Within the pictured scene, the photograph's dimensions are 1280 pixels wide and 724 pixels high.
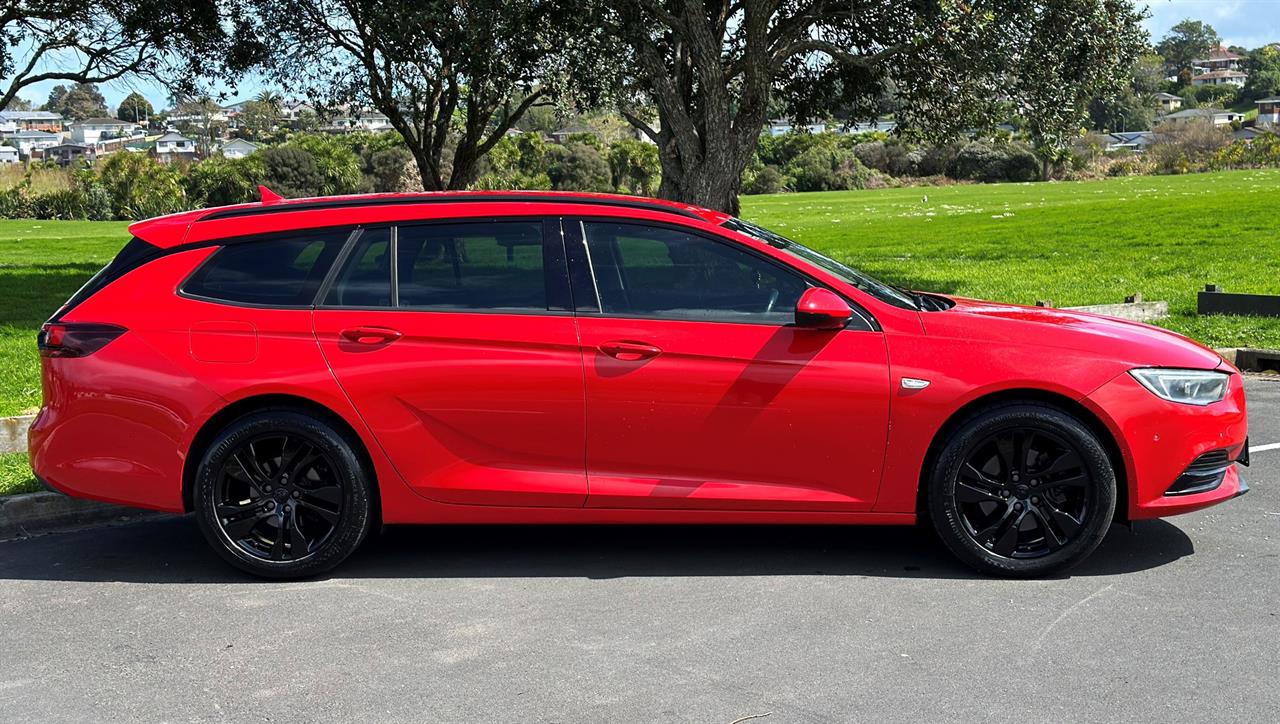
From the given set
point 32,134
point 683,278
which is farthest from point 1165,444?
point 32,134

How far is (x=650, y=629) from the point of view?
4848 mm

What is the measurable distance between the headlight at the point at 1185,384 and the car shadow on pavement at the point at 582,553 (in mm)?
732

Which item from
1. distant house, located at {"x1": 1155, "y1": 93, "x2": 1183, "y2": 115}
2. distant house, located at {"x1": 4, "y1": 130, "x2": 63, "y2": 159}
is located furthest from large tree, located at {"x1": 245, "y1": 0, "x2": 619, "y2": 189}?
distant house, located at {"x1": 1155, "y1": 93, "x2": 1183, "y2": 115}

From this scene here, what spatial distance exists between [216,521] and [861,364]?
8.98 ft

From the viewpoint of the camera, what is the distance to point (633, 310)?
5492 millimetres

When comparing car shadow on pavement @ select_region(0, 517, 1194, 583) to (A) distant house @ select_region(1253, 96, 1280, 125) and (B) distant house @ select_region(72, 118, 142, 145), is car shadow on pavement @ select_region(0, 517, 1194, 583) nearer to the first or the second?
(A) distant house @ select_region(1253, 96, 1280, 125)

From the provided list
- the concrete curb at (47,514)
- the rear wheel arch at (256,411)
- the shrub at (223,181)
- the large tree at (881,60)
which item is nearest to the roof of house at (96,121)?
the shrub at (223,181)

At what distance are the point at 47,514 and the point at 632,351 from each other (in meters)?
3.16

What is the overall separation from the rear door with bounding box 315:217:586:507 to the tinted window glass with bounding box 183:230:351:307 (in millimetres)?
151

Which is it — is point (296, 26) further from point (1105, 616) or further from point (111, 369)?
point (1105, 616)

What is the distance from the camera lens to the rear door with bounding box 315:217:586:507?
5449 mm

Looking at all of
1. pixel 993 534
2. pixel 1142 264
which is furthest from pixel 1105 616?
pixel 1142 264

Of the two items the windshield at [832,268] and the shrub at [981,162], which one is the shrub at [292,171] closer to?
the shrub at [981,162]

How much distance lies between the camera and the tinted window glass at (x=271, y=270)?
5.66 metres
